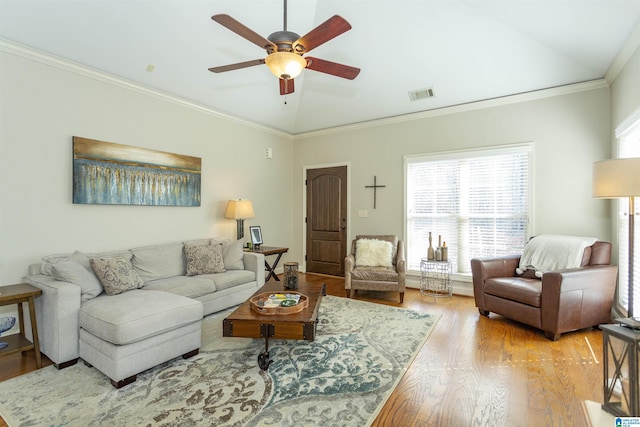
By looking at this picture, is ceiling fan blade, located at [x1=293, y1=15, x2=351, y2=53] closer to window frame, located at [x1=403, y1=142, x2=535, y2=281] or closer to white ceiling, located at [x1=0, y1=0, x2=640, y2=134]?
white ceiling, located at [x1=0, y1=0, x2=640, y2=134]

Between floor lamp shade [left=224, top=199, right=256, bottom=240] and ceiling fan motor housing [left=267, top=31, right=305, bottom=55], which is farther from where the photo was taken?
floor lamp shade [left=224, top=199, right=256, bottom=240]

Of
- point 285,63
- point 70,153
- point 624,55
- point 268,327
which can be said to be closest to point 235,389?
point 268,327

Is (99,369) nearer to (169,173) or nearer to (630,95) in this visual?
(169,173)

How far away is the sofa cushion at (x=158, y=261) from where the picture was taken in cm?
347

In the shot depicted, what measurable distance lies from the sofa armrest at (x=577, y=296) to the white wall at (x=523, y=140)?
854 millimetres

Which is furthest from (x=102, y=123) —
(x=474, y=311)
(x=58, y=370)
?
(x=474, y=311)

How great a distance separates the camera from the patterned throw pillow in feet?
12.5

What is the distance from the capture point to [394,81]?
443cm

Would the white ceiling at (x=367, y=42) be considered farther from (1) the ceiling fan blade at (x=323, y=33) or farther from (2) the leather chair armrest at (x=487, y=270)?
(2) the leather chair armrest at (x=487, y=270)

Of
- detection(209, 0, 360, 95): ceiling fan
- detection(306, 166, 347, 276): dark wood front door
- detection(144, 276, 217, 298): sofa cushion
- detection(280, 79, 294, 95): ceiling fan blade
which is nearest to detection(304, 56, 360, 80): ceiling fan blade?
detection(209, 0, 360, 95): ceiling fan

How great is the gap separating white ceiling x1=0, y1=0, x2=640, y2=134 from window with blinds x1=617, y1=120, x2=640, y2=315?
883 millimetres

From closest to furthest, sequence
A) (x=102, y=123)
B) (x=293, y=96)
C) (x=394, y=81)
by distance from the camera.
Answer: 1. (x=102, y=123)
2. (x=394, y=81)
3. (x=293, y=96)

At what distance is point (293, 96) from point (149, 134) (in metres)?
2.31

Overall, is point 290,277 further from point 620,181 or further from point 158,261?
point 620,181
